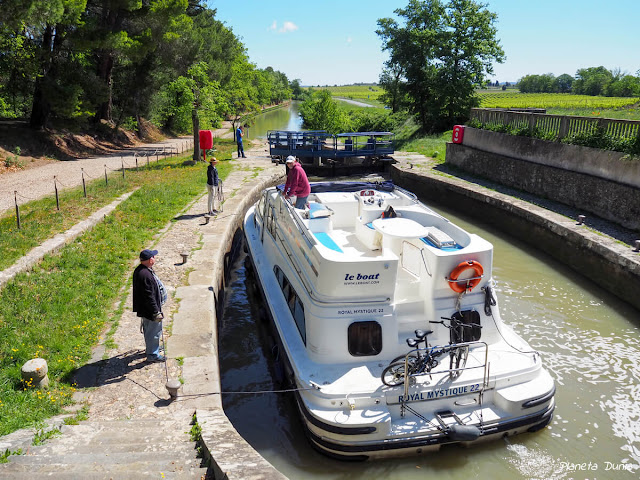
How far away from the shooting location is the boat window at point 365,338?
7020 millimetres

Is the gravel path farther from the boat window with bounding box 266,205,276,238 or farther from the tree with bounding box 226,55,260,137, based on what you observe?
the tree with bounding box 226,55,260,137

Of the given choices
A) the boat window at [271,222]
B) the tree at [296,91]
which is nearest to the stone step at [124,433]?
the boat window at [271,222]

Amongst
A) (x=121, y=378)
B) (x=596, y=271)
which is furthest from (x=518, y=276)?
(x=121, y=378)

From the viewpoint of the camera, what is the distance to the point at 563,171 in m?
17.8

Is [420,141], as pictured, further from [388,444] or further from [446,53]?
[388,444]

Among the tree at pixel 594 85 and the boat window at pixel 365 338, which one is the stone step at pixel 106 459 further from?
the tree at pixel 594 85

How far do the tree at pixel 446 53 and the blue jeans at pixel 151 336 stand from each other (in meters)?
34.5

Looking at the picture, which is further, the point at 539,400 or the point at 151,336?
the point at 151,336

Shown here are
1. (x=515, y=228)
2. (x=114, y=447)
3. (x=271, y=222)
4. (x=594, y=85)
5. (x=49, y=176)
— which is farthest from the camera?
(x=594, y=85)

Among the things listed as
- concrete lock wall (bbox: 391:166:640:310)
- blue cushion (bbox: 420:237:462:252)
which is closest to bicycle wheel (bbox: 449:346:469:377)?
blue cushion (bbox: 420:237:462:252)

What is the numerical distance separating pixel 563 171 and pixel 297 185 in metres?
11.9

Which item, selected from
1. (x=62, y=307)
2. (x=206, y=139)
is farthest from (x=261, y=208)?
(x=206, y=139)

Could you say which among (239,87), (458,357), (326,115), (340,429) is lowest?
(340,429)

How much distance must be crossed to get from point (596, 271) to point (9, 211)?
55.5 feet
